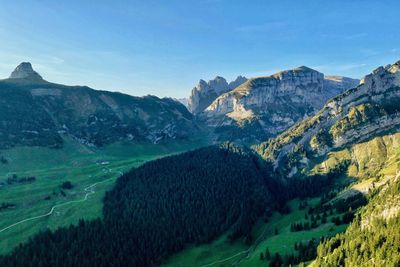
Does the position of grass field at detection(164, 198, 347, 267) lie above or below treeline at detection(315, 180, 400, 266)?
below

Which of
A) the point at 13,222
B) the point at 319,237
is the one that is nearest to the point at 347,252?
the point at 319,237

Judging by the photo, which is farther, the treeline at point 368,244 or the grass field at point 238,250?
the grass field at point 238,250

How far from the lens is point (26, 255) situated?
152875 mm

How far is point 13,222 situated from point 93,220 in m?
41.1

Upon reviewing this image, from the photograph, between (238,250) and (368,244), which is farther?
(238,250)

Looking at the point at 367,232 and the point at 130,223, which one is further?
the point at 130,223

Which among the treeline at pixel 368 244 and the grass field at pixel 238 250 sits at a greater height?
the treeline at pixel 368 244

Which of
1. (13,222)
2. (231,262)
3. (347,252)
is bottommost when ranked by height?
(231,262)

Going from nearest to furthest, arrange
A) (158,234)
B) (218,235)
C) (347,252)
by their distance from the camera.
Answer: (347,252) → (158,234) → (218,235)

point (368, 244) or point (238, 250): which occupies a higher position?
point (368, 244)

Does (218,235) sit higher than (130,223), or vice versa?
(130,223)

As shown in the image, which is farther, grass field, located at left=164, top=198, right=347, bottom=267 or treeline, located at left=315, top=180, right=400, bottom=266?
grass field, located at left=164, top=198, right=347, bottom=267

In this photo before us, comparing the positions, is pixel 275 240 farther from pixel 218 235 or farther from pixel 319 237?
pixel 218 235

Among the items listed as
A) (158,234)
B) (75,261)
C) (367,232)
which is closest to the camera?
(367,232)
